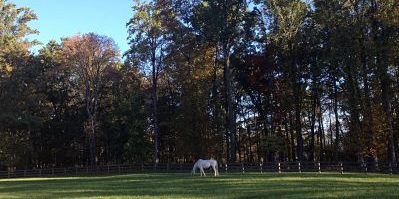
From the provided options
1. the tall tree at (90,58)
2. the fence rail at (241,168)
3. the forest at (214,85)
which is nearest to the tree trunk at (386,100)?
the forest at (214,85)

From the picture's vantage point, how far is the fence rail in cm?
3816

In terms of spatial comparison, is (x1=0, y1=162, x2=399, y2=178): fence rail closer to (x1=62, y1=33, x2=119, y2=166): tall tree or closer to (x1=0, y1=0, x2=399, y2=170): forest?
(x1=0, y1=0, x2=399, y2=170): forest

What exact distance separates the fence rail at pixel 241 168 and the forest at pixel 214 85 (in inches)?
158

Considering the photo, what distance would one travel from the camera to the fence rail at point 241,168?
38.2 metres

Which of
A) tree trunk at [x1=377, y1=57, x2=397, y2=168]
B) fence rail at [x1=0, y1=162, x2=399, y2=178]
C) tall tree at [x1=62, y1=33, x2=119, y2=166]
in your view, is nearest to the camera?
fence rail at [x1=0, y1=162, x2=399, y2=178]

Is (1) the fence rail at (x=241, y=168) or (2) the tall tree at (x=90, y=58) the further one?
(2) the tall tree at (x=90, y=58)

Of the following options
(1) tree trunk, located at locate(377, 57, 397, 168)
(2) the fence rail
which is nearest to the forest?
(1) tree trunk, located at locate(377, 57, 397, 168)

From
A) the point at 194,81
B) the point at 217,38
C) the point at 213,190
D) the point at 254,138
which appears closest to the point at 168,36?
the point at 194,81

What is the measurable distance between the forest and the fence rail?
158 inches

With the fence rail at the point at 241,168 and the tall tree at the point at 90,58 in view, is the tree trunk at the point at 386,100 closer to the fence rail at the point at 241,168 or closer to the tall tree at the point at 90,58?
the fence rail at the point at 241,168

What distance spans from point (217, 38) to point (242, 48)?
831 centimetres

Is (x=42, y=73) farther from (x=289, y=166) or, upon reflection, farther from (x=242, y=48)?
(x=289, y=166)

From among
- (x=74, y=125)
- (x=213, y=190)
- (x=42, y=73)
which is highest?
(x=42, y=73)

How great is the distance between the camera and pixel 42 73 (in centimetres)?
6912
